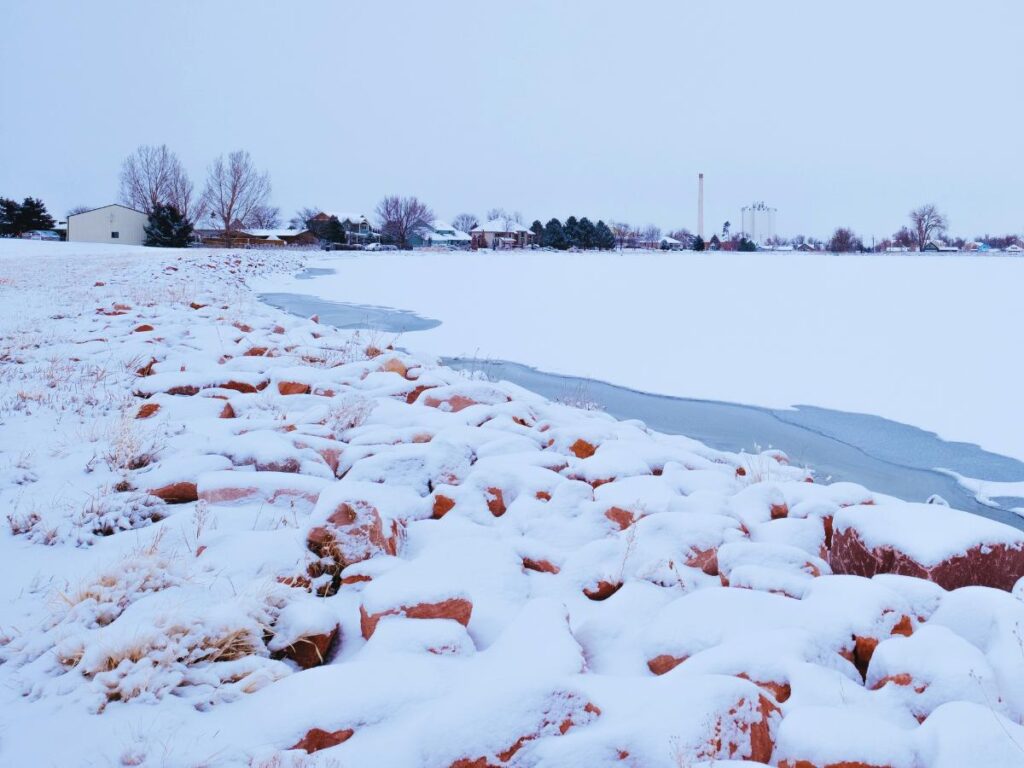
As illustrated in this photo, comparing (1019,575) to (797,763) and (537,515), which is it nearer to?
(797,763)

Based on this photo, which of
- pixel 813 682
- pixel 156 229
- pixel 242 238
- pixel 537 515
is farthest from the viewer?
pixel 242 238

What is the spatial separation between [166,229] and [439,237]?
2042 inches

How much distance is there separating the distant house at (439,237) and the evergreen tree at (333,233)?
571 inches

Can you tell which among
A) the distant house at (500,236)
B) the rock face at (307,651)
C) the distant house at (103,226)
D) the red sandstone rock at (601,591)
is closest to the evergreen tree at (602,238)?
the distant house at (500,236)

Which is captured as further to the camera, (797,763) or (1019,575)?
(1019,575)

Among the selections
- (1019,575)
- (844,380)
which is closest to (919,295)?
(844,380)

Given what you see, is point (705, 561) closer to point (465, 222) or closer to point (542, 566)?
point (542, 566)

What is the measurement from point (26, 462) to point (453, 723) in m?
3.02

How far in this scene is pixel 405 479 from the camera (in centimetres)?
384

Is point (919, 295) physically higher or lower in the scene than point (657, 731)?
higher

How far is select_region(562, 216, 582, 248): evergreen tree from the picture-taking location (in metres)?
82.8

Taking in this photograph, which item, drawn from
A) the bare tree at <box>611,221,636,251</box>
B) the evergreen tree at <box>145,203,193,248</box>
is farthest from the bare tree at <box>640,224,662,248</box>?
the evergreen tree at <box>145,203,193,248</box>

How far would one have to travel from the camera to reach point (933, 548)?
287 centimetres

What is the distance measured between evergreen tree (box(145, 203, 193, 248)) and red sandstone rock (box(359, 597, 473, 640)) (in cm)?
5648
